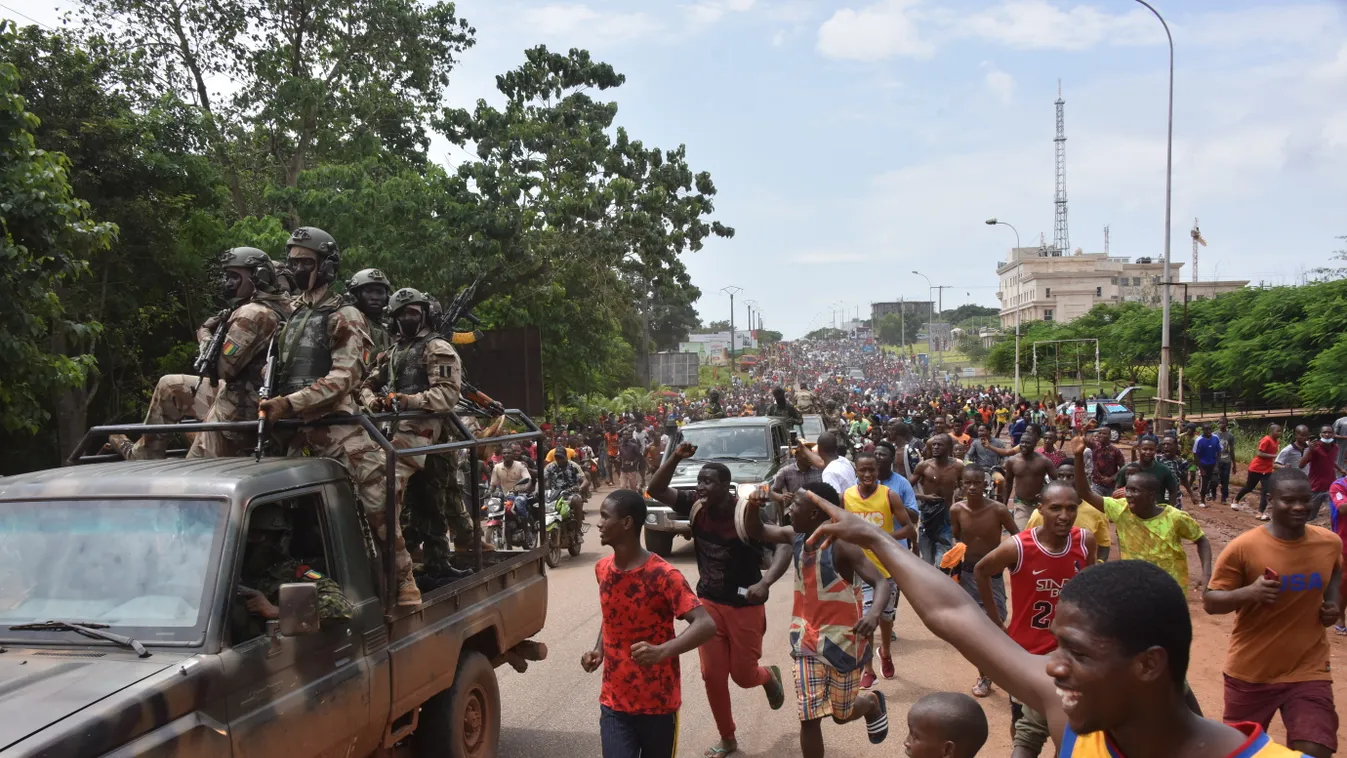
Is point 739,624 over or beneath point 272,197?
beneath

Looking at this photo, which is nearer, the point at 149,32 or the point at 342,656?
the point at 342,656

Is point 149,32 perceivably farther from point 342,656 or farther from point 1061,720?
point 1061,720

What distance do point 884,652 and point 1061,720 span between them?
618cm

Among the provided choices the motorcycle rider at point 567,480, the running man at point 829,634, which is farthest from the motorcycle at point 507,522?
the running man at point 829,634

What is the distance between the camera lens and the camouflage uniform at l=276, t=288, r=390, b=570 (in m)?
5.05

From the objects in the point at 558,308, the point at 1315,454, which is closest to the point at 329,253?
the point at 1315,454

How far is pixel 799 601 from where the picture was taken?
553cm

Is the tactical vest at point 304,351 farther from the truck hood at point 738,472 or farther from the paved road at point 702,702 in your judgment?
the truck hood at point 738,472

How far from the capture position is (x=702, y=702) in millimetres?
7309

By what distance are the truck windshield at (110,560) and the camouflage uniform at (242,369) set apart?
129cm

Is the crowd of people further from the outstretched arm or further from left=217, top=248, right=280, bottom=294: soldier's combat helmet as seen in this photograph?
left=217, top=248, right=280, bottom=294: soldier's combat helmet

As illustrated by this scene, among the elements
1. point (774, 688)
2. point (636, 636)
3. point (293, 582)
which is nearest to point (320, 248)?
point (293, 582)

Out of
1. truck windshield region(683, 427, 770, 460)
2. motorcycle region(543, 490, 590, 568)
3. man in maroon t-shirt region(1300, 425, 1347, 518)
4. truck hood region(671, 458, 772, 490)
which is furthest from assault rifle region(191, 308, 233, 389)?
man in maroon t-shirt region(1300, 425, 1347, 518)

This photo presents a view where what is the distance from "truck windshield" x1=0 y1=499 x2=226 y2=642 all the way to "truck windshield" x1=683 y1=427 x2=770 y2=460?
1065cm
